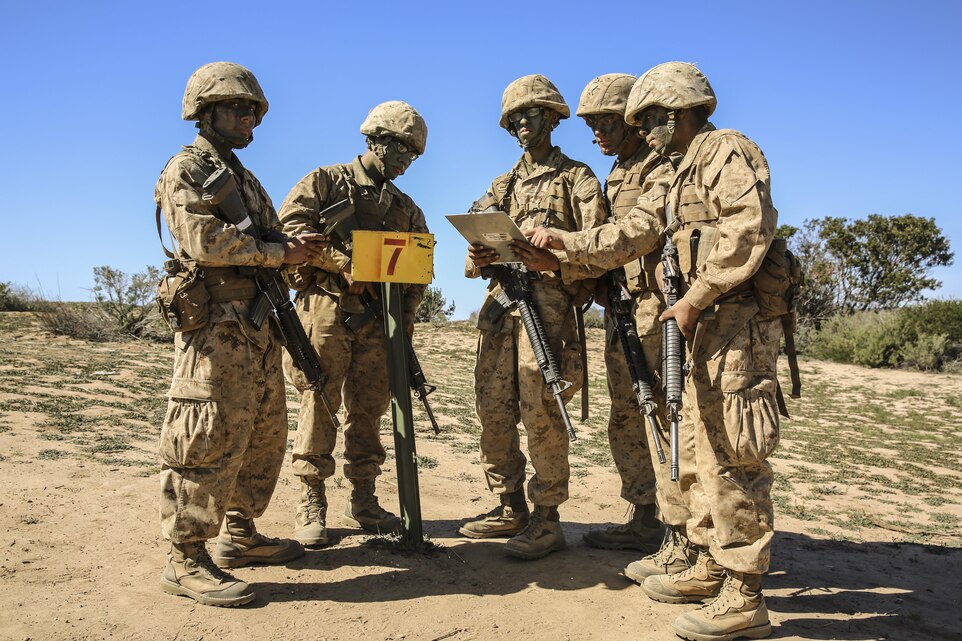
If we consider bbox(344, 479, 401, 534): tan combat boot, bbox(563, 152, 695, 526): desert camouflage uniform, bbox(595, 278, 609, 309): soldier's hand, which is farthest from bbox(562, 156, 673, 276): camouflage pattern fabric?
bbox(344, 479, 401, 534): tan combat boot

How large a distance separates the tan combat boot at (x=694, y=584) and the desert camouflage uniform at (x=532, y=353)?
102cm

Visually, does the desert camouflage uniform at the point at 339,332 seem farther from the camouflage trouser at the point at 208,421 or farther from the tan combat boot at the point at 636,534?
the tan combat boot at the point at 636,534

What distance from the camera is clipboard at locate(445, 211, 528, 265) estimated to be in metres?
4.71

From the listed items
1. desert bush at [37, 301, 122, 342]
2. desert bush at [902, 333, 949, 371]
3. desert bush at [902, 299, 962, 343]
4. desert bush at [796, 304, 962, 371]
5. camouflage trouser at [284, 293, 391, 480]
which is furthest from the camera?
desert bush at [902, 299, 962, 343]

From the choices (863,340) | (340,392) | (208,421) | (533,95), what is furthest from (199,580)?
(863,340)

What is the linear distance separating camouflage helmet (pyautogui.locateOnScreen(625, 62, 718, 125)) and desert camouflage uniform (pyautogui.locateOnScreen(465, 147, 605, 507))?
3.37 ft

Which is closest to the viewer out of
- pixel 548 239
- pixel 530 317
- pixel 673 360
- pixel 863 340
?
pixel 673 360

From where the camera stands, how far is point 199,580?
4.21 metres

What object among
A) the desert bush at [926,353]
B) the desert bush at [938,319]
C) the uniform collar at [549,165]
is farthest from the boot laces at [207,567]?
the desert bush at [938,319]

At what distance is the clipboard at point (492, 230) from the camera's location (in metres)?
4.71

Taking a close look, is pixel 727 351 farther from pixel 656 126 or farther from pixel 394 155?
pixel 394 155

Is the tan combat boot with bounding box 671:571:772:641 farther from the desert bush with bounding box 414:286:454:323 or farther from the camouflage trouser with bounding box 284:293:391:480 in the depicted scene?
the desert bush with bounding box 414:286:454:323

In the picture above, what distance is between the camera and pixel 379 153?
543cm

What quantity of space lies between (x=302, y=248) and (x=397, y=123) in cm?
128
